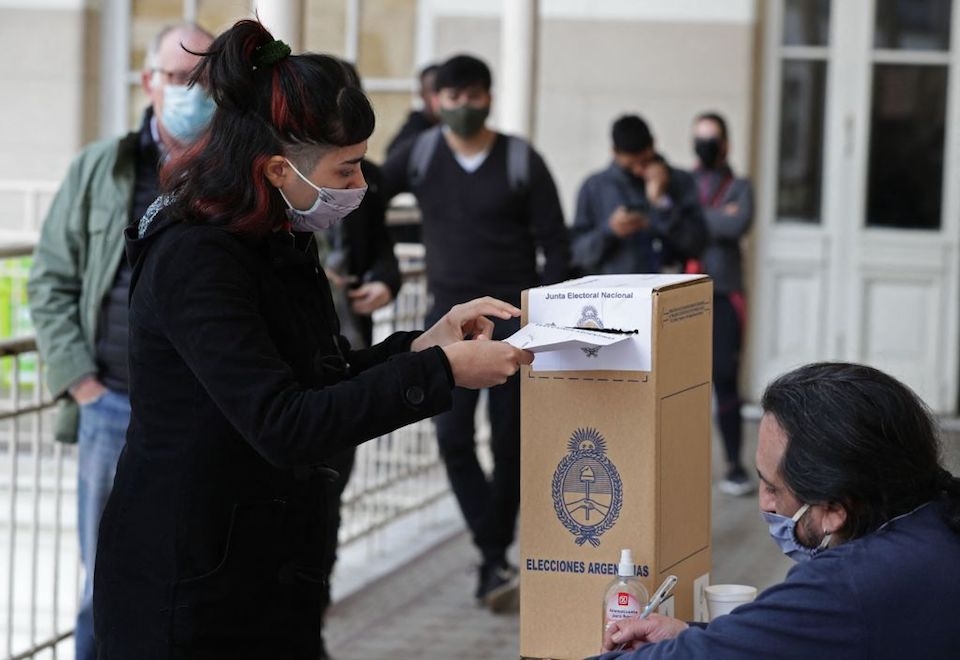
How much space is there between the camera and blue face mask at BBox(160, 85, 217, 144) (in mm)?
4102

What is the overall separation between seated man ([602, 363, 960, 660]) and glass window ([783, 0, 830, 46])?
7821 millimetres

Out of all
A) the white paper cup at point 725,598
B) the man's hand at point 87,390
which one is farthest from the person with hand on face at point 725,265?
the white paper cup at point 725,598

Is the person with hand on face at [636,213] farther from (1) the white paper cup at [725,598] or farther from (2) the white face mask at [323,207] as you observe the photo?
(2) the white face mask at [323,207]

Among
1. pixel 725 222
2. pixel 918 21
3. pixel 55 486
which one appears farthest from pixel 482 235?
pixel 918 21

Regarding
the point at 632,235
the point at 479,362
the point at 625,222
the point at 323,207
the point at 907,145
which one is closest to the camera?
the point at 479,362

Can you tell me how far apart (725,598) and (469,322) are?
0.68m

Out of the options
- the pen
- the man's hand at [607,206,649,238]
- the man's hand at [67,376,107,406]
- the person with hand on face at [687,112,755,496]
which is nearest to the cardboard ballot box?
the pen

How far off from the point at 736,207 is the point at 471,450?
2.62m

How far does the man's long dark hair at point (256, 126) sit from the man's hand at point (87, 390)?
1.76 metres

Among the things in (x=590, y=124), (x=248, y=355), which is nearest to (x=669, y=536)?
(x=248, y=355)

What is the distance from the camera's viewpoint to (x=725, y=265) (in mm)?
7723

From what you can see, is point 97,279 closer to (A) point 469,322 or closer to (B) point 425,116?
(A) point 469,322

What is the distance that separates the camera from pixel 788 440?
2.40 m

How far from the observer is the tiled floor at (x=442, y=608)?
538 cm
